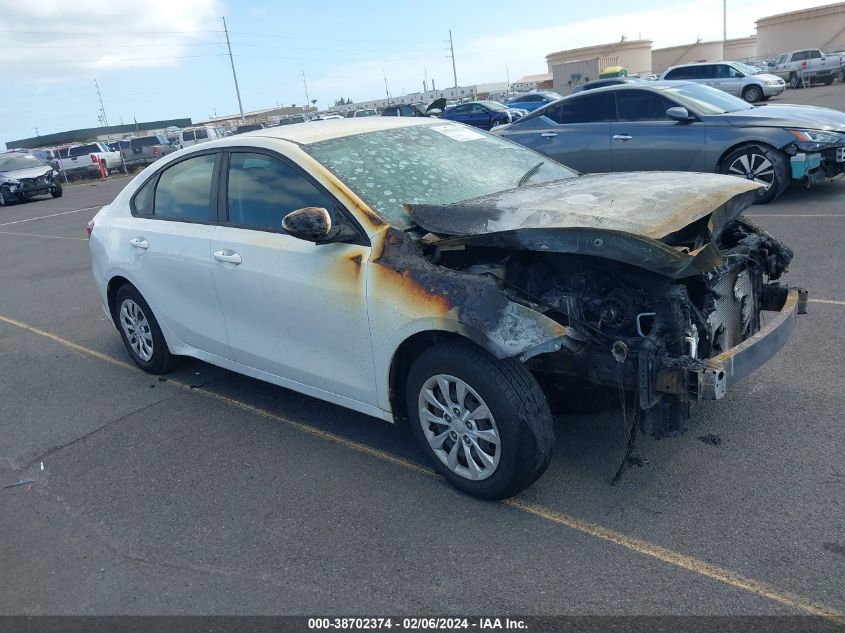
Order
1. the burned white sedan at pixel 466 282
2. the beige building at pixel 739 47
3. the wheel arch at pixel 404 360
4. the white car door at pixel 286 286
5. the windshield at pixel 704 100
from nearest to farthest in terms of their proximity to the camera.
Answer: the burned white sedan at pixel 466 282 < the wheel arch at pixel 404 360 < the white car door at pixel 286 286 < the windshield at pixel 704 100 < the beige building at pixel 739 47

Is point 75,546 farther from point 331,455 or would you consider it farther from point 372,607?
point 372,607

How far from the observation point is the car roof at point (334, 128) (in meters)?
4.47

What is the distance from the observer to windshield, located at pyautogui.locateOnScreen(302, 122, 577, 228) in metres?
4.04

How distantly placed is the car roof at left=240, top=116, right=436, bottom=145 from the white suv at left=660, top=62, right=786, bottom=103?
25.4m

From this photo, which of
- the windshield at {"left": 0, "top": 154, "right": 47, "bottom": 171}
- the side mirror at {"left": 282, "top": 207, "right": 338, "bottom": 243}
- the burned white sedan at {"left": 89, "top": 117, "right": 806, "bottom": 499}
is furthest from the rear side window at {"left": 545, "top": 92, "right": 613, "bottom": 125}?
the windshield at {"left": 0, "top": 154, "right": 47, "bottom": 171}

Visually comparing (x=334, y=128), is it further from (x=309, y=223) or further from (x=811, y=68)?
(x=811, y=68)

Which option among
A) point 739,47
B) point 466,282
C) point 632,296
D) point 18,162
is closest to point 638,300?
point 632,296

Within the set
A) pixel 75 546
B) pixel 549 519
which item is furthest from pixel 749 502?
pixel 75 546

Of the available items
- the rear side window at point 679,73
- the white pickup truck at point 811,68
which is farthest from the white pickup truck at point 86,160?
the white pickup truck at point 811,68

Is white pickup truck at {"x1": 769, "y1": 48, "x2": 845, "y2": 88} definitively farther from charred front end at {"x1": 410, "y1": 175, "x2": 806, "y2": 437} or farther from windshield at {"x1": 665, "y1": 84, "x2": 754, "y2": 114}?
charred front end at {"x1": 410, "y1": 175, "x2": 806, "y2": 437}

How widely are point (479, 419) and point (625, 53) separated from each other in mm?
73291

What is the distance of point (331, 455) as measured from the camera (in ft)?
13.8

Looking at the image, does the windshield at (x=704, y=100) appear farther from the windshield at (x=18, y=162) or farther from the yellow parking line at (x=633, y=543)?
the windshield at (x=18, y=162)

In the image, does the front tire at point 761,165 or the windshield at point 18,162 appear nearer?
the front tire at point 761,165
